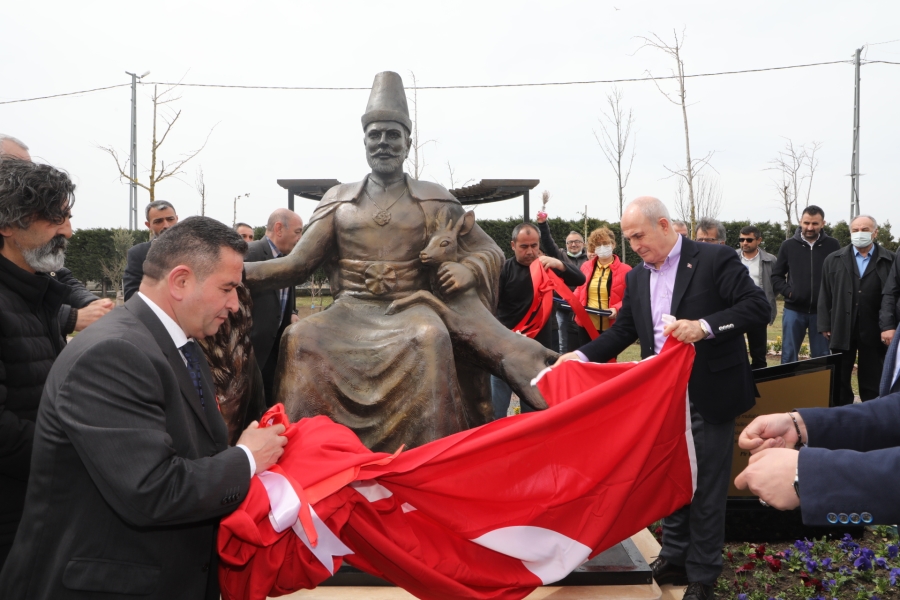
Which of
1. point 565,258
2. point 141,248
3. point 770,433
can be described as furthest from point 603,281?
point 770,433

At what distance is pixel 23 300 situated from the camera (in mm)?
2373

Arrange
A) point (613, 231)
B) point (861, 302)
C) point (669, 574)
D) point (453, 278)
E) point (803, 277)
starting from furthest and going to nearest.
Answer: point (613, 231) → point (803, 277) → point (861, 302) → point (453, 278) → point (669, 574)

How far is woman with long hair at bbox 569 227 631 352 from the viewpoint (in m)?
7.16

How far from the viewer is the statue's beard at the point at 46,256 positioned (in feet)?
7.80

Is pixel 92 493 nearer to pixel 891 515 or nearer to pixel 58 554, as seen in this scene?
pixel 58 554

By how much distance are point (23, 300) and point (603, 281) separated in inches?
227

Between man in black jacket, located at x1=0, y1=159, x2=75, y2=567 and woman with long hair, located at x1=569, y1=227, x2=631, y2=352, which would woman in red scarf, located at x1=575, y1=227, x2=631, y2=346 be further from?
man in black jacket, located at x1=0, y1=159, x2=75, y2=567

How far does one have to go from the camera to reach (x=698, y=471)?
363 cm

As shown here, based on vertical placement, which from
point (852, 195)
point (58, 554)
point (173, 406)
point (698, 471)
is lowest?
point (698, 471)

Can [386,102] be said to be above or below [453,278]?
above

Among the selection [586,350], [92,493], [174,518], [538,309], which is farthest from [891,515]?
[538,309]

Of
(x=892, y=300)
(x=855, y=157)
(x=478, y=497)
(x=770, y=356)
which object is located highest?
(x=855, y=157)

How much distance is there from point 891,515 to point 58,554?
206cm

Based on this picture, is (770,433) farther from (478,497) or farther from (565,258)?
(565,258)
